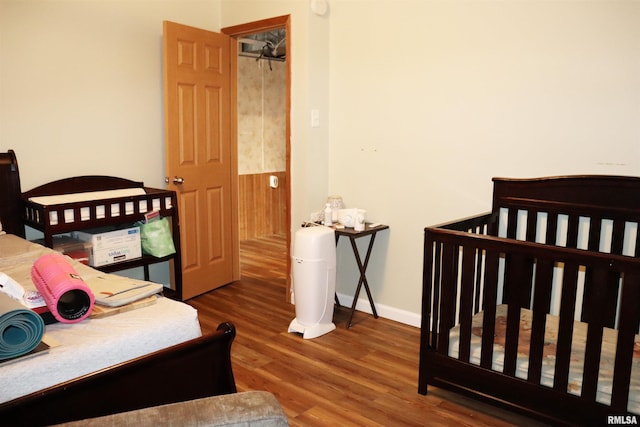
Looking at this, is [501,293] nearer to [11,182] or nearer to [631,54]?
[631,54]

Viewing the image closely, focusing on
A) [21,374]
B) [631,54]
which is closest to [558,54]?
[631,54]

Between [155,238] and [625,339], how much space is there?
8.49 ft

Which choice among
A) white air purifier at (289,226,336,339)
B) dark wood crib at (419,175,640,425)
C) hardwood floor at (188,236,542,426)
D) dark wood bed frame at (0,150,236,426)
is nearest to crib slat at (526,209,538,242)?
dark wood crib at (419,175,640,425)

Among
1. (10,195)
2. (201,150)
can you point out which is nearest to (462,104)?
(201,150)

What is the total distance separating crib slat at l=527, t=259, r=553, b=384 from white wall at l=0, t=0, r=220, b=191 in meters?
2.75

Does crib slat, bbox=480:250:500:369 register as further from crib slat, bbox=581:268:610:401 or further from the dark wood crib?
crib slat, bbox=581:268:610:401

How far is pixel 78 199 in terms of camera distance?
297cm

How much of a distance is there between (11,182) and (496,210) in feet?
9.07

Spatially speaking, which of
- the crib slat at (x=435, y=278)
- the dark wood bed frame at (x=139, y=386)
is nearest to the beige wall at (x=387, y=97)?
Result: the crib slat at (x=435, y=278)

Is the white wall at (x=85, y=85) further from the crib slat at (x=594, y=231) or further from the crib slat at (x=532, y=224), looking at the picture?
the crib slat at (x=594, y=231)

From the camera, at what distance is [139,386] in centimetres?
131

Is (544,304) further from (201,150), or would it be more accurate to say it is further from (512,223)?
(201,150)

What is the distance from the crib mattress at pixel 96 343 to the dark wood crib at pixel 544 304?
124 centimetres

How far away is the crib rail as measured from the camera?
1844mm
